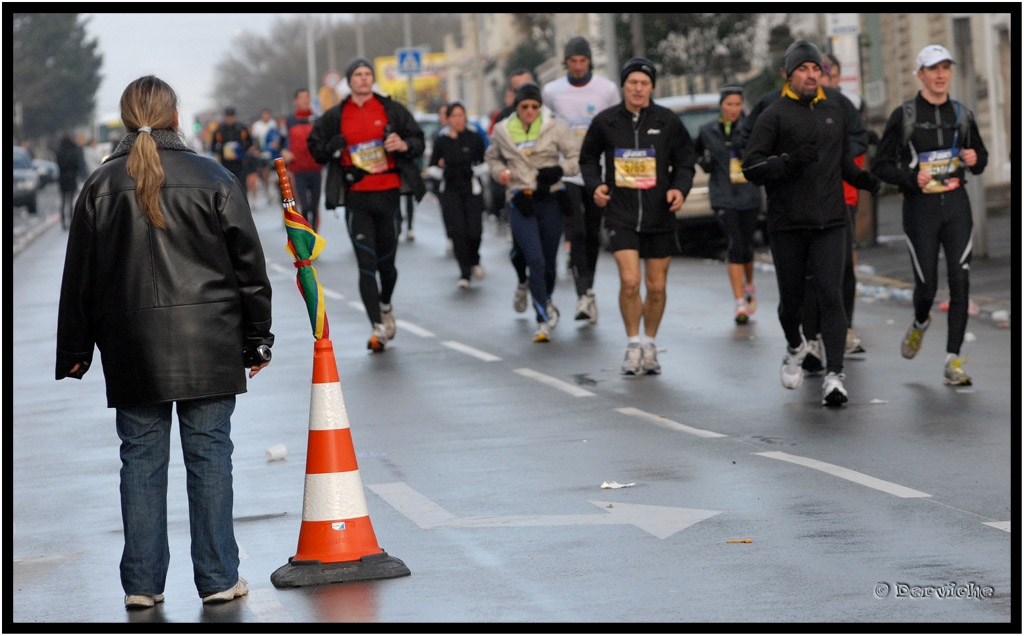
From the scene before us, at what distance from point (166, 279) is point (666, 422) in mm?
4539

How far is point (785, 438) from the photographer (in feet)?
30.5

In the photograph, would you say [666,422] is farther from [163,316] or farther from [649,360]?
[163,316]

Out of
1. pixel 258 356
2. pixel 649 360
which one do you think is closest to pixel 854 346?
pixel 649 360

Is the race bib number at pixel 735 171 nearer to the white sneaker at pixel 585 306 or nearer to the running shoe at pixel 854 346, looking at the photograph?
the white sneaker at pixel 585 306

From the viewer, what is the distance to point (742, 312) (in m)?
14.9

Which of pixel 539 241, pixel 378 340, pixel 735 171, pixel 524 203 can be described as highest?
pixel 735 171

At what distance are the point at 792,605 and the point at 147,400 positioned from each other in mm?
2173

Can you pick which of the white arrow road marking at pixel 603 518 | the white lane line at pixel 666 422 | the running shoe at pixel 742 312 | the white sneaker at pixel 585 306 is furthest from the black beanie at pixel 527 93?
the white arrow road marking at pixel 603 518

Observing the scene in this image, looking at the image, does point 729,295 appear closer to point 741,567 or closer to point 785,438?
point 785,438

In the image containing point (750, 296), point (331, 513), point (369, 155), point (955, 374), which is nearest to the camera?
point (331, 513)

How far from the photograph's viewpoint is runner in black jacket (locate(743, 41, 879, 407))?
10.4 meters

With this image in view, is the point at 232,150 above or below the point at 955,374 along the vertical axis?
above

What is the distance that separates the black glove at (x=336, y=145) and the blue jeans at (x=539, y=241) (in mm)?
1705

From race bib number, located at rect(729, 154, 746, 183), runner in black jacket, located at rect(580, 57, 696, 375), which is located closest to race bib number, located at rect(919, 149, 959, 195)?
runner in black jacket, located at rect(580, 57, 696, 375)
